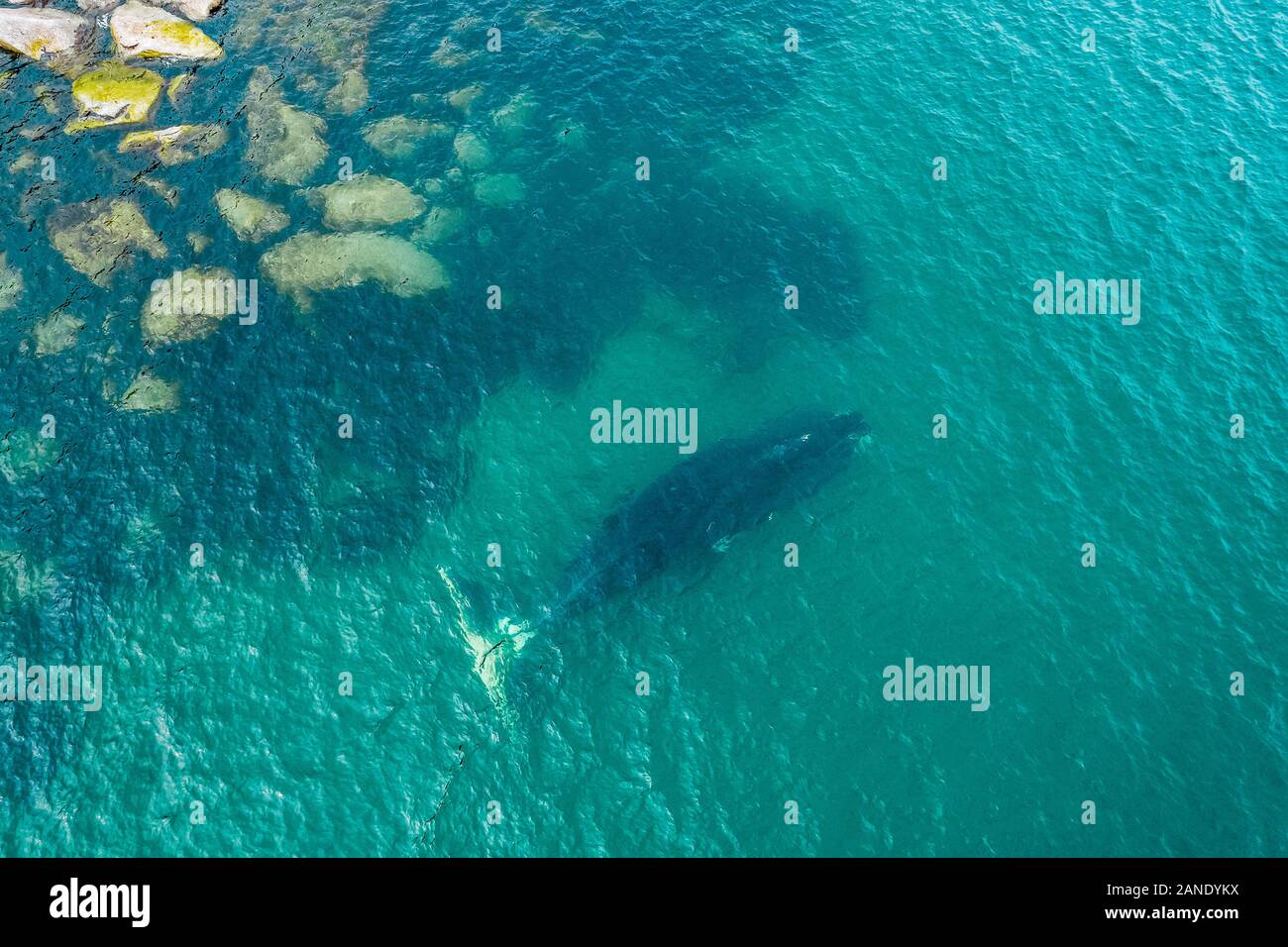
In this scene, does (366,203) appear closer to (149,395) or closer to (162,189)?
(162,189)

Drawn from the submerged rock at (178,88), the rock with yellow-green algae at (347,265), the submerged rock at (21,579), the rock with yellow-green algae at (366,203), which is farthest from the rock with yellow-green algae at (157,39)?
the submerged rock at (21,579)

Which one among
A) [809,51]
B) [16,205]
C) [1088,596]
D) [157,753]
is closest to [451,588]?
[157,753]

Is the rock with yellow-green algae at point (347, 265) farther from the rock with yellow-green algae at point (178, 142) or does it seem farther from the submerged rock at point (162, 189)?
the rock with yellow-green algae at point (178, 142)

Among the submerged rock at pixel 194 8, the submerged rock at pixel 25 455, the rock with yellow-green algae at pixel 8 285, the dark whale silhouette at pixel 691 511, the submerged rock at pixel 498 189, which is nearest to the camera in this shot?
the dark whale silhouette at pixel 691 511

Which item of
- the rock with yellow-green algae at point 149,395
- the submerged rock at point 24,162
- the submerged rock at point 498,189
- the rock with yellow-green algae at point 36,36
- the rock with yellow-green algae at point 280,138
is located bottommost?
the rock with yellow-green algae at point 149,395

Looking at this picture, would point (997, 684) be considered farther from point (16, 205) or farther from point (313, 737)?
point (16, 205)

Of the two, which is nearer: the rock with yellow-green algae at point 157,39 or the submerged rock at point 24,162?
the submerged rock at point 24,162

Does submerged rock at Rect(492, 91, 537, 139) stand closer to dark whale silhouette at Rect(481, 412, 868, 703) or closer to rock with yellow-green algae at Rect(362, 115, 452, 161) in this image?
rock with yellow-green algae at Rect(362, 115, 452, 161)

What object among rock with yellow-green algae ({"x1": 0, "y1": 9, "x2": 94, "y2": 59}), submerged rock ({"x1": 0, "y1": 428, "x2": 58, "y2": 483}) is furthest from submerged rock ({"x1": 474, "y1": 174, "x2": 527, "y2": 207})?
rock with yellow-green algae ({"x1": 0, "y1": 9, "x2": 94, "y2": 59})
